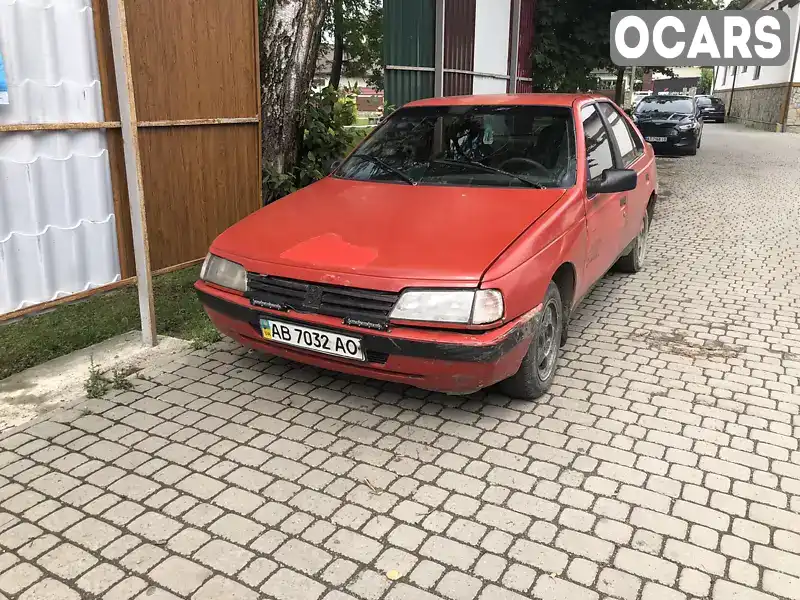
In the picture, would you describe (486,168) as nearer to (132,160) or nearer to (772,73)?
(132,160)

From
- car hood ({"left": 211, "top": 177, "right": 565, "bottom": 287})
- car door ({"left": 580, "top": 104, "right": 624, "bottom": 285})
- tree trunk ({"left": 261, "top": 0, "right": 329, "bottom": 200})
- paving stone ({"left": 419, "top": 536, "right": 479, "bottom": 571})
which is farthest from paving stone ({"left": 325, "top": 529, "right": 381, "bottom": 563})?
tree trunk ({"left": 261, "top": 0, "right": 329, "bottom": 200})

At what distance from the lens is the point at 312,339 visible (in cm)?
→ 346

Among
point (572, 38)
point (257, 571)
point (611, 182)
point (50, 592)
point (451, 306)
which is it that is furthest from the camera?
point (572, 38)

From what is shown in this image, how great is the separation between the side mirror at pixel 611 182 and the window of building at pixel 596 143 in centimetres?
11

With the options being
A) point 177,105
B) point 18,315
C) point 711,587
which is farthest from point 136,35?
point 711,587

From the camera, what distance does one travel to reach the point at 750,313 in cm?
551

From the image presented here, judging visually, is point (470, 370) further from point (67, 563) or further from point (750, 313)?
point (750, 313)

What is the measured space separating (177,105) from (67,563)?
3.27m

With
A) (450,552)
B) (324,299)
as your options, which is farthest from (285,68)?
(450,552)

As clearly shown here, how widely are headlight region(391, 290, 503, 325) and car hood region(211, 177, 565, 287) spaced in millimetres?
77

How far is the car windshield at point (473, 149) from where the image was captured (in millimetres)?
4336

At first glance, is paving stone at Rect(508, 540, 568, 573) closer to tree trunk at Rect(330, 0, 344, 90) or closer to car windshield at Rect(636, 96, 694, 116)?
tree trunk at Rect(330, 0, 344, 90)

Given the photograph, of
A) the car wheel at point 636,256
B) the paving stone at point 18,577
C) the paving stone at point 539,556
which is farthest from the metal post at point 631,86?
the paving stone at point 18,577

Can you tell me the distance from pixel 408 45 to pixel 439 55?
699 mm
